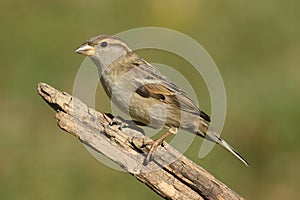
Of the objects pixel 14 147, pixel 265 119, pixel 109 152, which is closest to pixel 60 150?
pixel 14 147

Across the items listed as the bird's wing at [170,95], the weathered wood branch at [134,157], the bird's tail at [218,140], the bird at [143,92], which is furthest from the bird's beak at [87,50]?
the bird's tail at [218,140]

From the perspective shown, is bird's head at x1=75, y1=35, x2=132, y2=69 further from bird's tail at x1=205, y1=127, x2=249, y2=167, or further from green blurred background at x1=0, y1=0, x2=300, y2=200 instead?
green blurred background at x1=0, y1=0, x2=300, y2=200

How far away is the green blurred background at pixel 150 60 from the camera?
9.19m

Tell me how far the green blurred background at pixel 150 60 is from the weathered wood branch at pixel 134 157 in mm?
2835

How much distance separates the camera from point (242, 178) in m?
9.45

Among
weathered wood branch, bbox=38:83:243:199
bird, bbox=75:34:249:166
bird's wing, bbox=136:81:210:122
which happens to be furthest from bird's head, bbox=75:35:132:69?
weathered wood branch, bbox=38:83:243:199

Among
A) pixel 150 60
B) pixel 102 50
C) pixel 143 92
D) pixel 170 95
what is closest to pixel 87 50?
pixel 102 50

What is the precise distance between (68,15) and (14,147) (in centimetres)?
354

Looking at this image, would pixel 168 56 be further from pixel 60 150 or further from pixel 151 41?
pixel 60 150

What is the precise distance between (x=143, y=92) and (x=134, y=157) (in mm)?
838

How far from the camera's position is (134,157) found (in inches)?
239

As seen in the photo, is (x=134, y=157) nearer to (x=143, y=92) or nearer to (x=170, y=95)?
(x=143, y=92)

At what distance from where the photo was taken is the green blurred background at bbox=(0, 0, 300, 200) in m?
9.19

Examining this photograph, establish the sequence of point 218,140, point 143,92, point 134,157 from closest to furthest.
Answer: point 134,157, point 143,92, point 218,140
